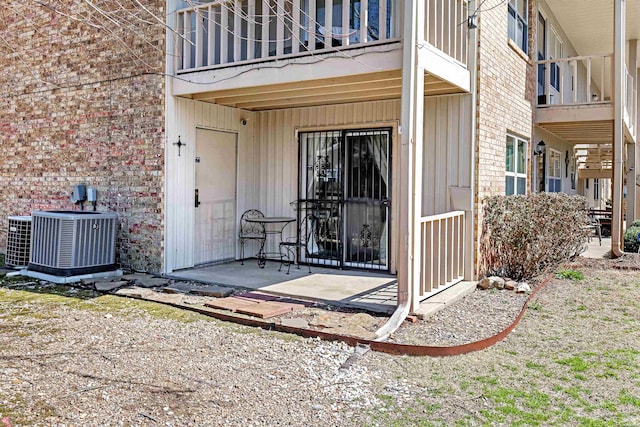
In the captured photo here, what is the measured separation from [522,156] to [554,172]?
12.4 ft

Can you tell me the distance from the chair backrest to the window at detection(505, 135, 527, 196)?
4.28 m

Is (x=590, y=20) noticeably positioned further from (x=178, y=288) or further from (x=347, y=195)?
(x=178, y=288)

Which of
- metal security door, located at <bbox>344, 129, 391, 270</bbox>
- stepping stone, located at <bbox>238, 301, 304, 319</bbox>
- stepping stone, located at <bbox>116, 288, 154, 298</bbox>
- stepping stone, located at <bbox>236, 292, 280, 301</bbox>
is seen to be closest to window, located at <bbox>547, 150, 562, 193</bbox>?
metal security door, located at <bbox>344, 129, 391, 270</bbox>

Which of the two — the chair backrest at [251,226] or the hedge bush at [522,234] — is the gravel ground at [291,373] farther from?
the chair backrest at [251,226]

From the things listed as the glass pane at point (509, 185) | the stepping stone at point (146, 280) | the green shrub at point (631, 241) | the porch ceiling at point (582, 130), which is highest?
the porch ceiling at point (582, 130)

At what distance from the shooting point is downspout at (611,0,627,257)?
10234mm

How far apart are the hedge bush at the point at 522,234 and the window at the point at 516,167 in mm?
864

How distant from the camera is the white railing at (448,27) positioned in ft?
21.2

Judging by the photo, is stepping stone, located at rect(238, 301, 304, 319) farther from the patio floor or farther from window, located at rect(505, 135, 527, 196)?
window, located at rect(505, 135, 527, 196)

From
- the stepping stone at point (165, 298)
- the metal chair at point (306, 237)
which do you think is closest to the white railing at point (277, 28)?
the metal chair at point (306, 237)

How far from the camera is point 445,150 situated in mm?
7820

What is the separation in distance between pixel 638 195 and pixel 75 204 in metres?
16.7

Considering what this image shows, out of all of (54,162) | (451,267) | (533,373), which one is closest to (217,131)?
(54,162)

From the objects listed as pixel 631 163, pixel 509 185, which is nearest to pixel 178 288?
pixel 509 185
